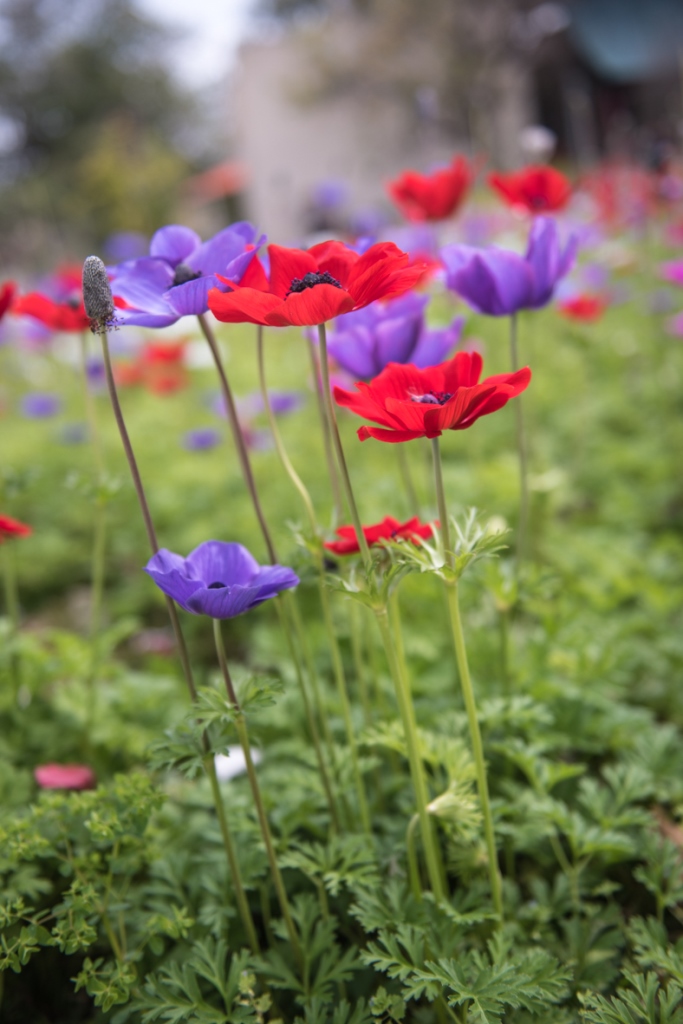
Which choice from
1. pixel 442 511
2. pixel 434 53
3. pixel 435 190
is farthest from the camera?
pixel 434 53

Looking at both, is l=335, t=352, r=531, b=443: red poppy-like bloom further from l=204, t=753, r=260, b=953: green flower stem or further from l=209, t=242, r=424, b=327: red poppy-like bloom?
l=204, t=753, r=260, b=953: green flower stem

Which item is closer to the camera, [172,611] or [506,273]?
[172,611]

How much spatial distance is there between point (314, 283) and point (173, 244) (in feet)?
1.01

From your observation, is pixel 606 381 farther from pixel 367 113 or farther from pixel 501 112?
pixel 367 113

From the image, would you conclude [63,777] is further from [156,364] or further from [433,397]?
[156,364]

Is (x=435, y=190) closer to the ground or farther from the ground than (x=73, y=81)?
closer to the ground

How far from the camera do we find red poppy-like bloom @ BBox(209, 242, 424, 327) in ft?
2.74

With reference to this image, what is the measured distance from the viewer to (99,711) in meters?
1.75

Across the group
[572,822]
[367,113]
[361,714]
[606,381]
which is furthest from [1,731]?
[367,113]

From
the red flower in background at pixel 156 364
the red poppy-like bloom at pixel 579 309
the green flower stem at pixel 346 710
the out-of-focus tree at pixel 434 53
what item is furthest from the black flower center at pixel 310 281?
the out-of-focus tree at pixel 434 53

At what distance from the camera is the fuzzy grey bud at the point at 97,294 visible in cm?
89

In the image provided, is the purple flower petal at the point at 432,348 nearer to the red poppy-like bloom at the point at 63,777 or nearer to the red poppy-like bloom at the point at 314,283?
the red poppy-like bloom at the point at 314,283

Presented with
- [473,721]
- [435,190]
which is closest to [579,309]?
[435,190]

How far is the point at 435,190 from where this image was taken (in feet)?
5.91
